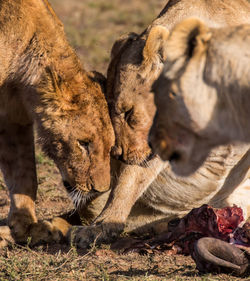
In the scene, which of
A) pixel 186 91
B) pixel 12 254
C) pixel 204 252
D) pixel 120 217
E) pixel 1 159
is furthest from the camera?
pixel 1 159

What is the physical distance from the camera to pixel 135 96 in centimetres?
455

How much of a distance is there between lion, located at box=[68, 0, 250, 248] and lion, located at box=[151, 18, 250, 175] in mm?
1301

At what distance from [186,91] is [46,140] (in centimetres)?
186

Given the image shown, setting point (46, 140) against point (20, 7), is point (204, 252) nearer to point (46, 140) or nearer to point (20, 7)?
point (46, 140)

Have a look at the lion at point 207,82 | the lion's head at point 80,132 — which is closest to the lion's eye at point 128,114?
the lion's head at point 80,132

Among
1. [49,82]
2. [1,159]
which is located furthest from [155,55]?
[1,159]

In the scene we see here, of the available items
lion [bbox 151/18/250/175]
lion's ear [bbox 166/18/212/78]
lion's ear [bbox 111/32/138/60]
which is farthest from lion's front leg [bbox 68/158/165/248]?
lion's ear [bbox 166/18/212/78]

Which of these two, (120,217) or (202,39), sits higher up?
(202,39)

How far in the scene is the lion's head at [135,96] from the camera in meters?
4.53

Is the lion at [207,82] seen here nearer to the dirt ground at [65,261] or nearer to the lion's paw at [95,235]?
the dirt ground at [65,261]

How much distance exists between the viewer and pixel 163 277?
12.2ft

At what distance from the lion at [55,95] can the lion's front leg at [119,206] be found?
0.14m

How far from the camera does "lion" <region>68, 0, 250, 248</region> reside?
14.9 ft

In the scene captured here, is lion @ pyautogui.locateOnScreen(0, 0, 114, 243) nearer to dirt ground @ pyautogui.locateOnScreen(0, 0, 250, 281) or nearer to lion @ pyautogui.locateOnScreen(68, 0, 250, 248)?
lion @ pyautogui.locateOnScreen(68, 0, 250, 248)
